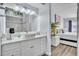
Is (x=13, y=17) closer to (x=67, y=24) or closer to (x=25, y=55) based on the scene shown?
(x=25, y=55)

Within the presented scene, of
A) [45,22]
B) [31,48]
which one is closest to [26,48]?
[31,48]

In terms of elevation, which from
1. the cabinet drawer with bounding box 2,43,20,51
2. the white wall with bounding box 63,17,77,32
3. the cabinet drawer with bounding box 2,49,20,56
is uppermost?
the white wall with bounding box 63,17,77,32

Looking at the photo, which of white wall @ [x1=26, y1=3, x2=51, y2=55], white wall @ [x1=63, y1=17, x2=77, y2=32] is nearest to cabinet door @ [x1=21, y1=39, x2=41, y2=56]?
white wall @ [x1=26, y1=3, x2=51, y2=55]

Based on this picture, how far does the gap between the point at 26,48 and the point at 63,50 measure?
0.73m

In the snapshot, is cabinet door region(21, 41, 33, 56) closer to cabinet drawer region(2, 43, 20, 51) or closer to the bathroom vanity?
the bathroom vanity

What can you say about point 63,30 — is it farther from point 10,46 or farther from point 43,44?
point 10,46

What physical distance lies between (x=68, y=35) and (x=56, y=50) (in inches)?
14.6

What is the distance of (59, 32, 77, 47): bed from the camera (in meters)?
1.61

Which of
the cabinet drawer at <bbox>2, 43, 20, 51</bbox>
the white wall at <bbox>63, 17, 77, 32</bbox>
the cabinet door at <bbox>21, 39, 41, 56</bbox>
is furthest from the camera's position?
the cabinet door at <bbox>21, 39, 41, 56</bbox>

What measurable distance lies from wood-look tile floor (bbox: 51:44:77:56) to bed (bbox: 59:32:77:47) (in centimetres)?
8

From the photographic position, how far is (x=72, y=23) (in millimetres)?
1595

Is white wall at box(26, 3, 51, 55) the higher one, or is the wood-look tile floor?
white wall at box(26, 3, 51, 55)

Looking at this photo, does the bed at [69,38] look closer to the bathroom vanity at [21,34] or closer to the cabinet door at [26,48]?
the bathroom vanity at [21,34]

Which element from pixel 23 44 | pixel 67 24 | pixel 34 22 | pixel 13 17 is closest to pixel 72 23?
pixel 67 24
